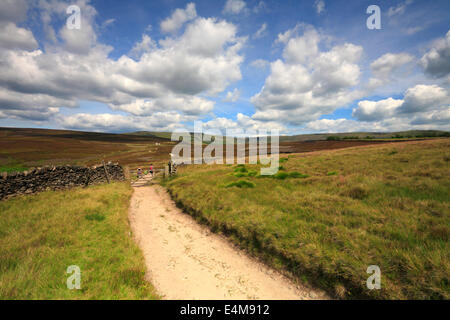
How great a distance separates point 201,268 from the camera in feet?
20.0

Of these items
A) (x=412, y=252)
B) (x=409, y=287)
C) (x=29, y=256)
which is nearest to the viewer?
(x=409, y=287)

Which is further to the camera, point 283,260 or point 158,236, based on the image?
point 158,236

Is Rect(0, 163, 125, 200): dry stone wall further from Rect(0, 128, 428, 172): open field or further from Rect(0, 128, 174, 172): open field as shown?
Rect(0, 128, 174, 172): open field

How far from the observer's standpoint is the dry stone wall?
468 inches

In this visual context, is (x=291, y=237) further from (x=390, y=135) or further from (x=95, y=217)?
(x=390, y=135)

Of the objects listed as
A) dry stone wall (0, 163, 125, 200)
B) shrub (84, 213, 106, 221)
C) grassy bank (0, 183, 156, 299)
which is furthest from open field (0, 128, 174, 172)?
shrub (84, 213, 106, 221)

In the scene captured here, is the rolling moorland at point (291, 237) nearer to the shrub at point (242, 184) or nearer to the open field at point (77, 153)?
the shrub at point (242, 184)

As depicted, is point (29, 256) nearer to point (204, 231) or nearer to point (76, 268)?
point (76, 268)

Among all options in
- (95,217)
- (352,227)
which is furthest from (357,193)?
(95,217)

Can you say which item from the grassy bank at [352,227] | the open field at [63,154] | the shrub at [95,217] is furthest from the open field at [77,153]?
the grassy bank at [352,227]
